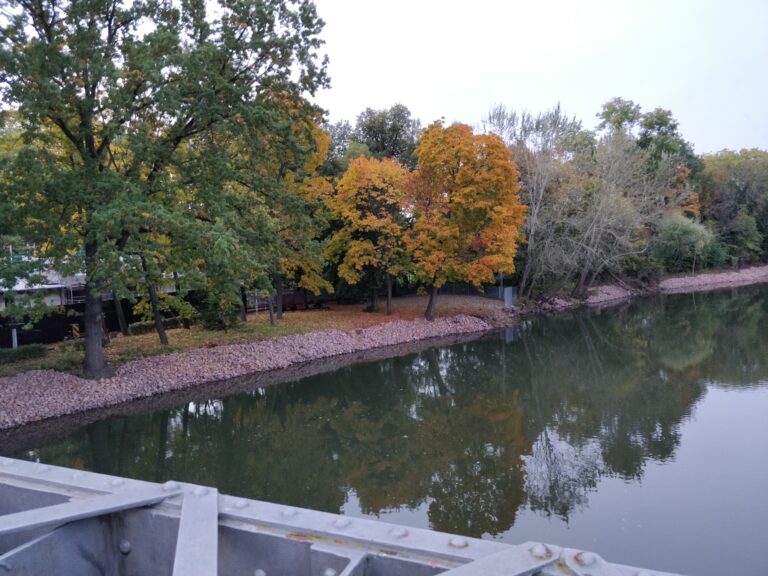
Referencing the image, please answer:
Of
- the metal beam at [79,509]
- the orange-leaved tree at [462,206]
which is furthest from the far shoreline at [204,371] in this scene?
the metal beam at [79,509]

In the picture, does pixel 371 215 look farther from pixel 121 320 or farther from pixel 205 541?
pixel 205 541

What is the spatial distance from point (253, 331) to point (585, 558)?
1761 cm

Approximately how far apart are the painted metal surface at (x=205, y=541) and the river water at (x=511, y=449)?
528cm

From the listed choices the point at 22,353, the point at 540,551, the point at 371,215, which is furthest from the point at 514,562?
the point at 371,215

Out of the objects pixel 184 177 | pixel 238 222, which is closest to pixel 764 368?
pixel 238 222

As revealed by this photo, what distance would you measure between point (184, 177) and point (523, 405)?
9.29 metres

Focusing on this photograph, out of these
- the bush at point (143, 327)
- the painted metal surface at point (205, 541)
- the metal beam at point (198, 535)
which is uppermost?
the metal beam at point (198, 535)

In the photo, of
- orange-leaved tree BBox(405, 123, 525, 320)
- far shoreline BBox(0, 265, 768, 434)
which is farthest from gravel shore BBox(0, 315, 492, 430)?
orange-leaved tree BBox(405, 123, 525, 320)

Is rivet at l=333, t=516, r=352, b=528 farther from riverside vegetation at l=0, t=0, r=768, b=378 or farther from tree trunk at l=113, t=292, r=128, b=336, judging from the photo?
tree trunk at l=113, t=292, r=128, b=336

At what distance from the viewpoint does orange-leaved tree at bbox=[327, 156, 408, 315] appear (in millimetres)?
21719

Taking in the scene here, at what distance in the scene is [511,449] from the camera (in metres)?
10.0

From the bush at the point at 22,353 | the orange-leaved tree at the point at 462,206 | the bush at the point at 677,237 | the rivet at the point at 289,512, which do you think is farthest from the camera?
the bush at the point at 677,237

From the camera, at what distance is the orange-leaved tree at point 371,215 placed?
71.3 ft

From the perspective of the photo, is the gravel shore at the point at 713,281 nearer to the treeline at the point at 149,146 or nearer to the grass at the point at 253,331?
the grass at the point at 253,331
